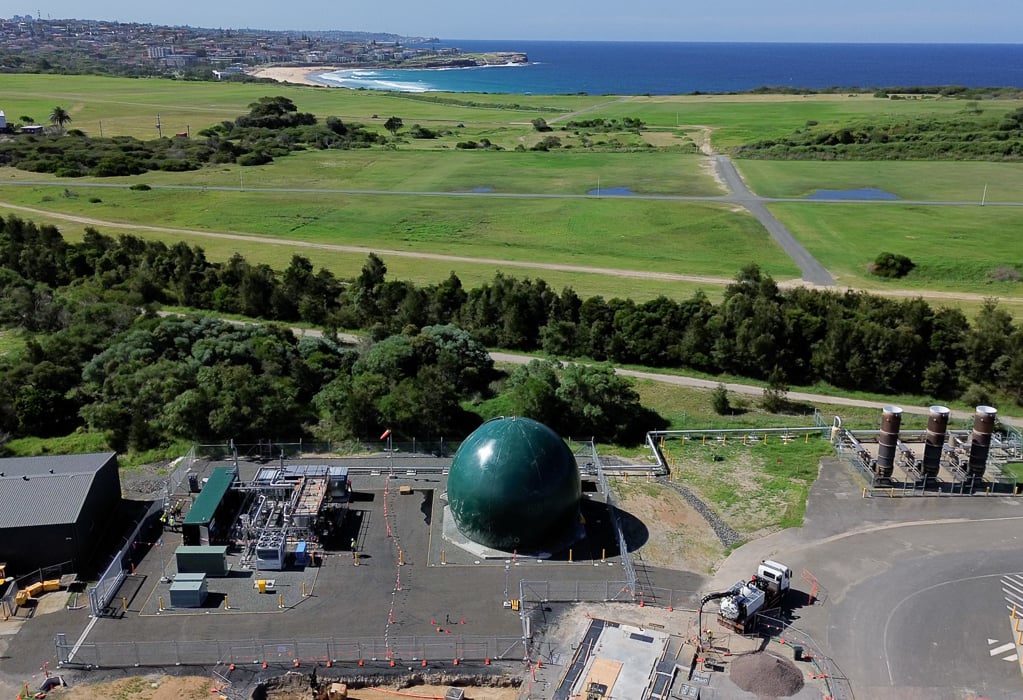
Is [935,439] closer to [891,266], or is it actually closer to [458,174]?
[891,266]

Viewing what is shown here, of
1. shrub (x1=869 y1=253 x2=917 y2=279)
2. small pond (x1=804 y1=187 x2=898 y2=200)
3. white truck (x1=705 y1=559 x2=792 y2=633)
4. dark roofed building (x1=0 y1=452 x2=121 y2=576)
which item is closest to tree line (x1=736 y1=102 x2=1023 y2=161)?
small pond (x1=804 y1=187 x2=898 y2=200)

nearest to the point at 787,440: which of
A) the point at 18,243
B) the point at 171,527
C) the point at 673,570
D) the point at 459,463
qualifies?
the point at 673,570

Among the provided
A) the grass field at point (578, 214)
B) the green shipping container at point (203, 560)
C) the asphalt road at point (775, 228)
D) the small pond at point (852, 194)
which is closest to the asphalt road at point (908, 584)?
the green shipping container at point (203, 560)

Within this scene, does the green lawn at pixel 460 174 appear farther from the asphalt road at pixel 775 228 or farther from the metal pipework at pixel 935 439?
the metal pipework at pixel 935 439

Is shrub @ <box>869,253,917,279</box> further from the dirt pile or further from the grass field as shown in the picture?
the dirt pile

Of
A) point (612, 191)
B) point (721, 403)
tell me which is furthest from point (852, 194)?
point (721, 403)
